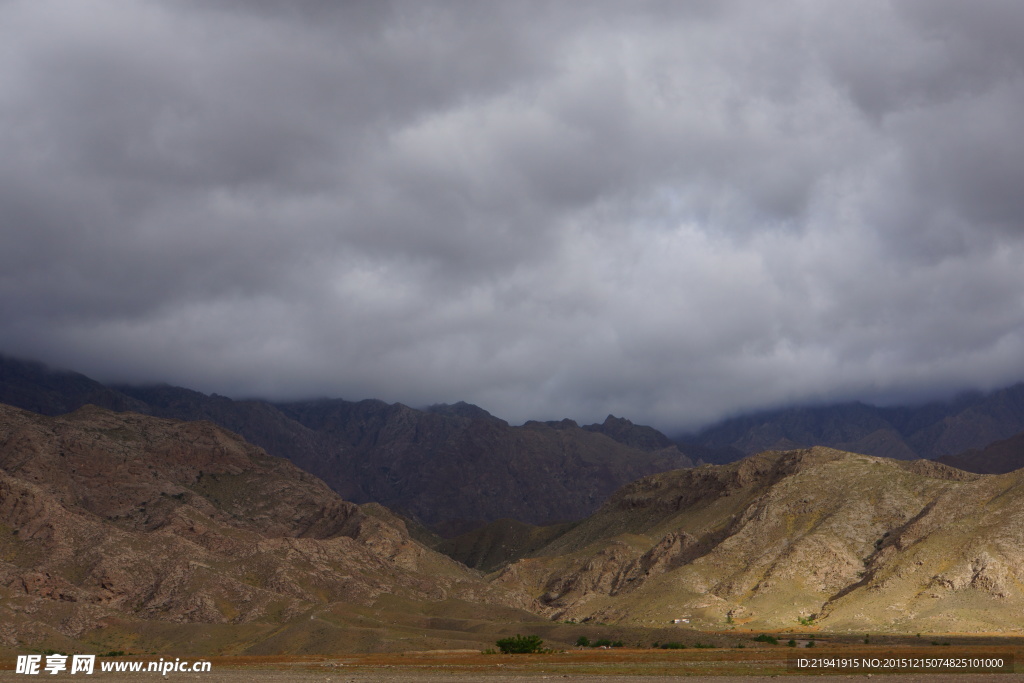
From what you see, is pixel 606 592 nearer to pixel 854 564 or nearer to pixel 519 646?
pixel 854 564

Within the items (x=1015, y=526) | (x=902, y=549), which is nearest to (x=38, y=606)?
(x=902, y=549)

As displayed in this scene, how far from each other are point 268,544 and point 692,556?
289ft

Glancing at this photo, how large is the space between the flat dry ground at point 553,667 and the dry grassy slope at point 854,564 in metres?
41.3

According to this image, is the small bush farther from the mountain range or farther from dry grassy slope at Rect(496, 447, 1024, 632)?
dry grassy slope at Rect(496, 447, 1024, 632)

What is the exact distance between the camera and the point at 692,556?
19425 cm

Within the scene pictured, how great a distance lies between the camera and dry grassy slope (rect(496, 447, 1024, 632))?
13038 cm

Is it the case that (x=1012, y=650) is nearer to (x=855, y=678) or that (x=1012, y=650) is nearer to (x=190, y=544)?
(x=855, y=678)

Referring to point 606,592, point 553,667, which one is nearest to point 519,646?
point 553,667

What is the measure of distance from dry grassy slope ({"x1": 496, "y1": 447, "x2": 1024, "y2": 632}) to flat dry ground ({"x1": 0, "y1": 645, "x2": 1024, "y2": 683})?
41271 millimetres

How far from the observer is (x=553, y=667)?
3191 inches

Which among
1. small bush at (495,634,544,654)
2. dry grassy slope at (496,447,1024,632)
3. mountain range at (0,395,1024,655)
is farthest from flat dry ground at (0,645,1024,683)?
dry grassy slope at (496,447,1024,632)

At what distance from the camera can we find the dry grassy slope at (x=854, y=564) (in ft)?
428

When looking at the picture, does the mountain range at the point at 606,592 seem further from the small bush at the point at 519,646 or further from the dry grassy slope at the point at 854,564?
the small bush at the point at 519,646

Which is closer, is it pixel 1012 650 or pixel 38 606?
pixel 1012 650
